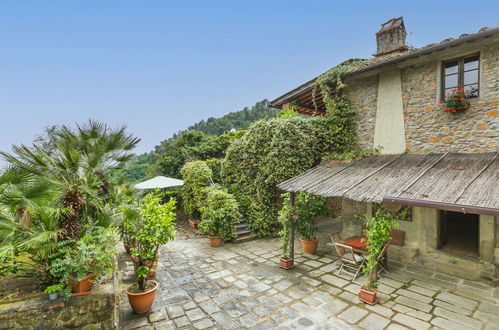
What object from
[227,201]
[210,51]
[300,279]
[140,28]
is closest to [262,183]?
[227,201]

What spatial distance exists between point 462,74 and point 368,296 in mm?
5955

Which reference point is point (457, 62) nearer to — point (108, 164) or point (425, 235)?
point (425, 235)

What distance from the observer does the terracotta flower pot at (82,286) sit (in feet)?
13.0

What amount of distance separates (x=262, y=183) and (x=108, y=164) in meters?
5.35

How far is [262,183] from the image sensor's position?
9.82m

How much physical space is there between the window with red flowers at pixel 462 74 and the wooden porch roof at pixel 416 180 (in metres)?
1.72

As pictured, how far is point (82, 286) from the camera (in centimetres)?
404

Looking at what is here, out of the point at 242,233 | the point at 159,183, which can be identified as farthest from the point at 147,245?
the point at 159,183

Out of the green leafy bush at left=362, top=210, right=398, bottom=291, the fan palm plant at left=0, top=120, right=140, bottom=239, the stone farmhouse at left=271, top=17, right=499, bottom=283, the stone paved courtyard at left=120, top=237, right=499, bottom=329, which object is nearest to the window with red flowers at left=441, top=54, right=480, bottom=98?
the stone farmhouse at left=271, top=17, right=499, bottom=283

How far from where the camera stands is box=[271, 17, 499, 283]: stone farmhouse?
17.5 feet

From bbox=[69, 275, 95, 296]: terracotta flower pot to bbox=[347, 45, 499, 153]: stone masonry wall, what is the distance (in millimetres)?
8061

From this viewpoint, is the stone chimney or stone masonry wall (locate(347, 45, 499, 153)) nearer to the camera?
stone masonry wall (locate(347, 45, 499, 153))

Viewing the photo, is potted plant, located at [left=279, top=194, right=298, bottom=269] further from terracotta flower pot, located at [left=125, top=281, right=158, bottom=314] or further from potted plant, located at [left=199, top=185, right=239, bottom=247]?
terracotta flower pot, located at [left=125, top=281, right=158, bottom=314]

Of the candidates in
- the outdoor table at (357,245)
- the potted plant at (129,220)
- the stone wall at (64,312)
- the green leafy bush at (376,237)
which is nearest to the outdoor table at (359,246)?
the outdoor table at (357,245)
